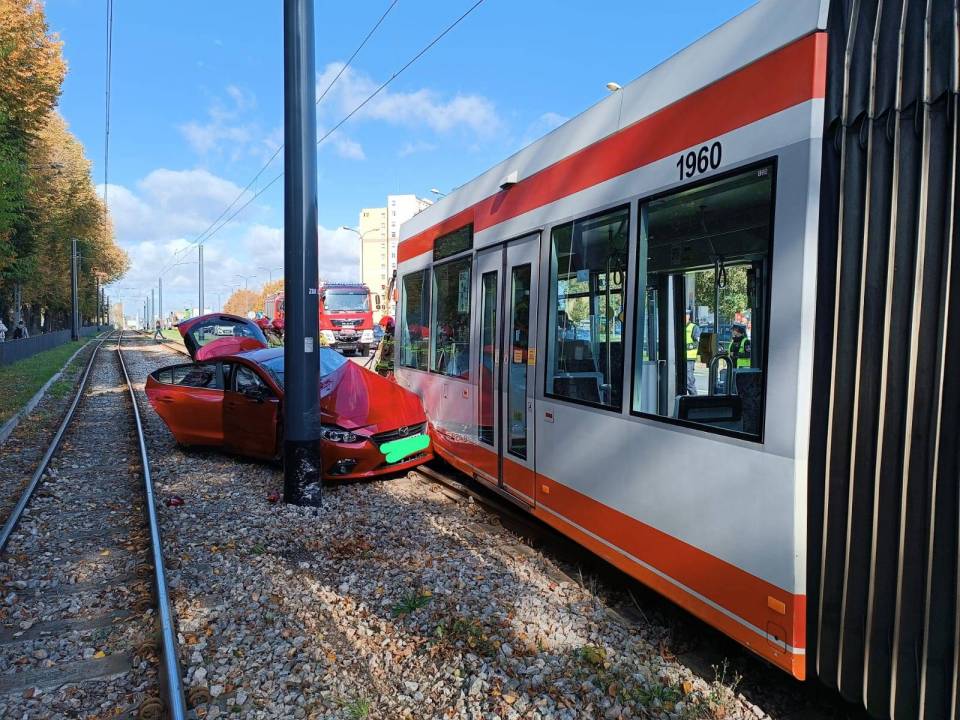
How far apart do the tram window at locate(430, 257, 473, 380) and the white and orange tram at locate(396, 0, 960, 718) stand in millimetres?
2047

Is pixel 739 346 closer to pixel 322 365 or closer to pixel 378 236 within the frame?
pixel 322 365

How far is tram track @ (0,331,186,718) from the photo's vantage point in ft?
12.1

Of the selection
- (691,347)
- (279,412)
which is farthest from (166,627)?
(279,412)

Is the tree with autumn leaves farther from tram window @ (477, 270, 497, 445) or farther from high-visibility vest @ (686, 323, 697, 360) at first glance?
high-visibility vest @ (686, 323, 697, 360)

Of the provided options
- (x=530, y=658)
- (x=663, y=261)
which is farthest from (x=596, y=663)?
(x=663, y=261)

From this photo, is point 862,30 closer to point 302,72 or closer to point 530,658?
point 530,658

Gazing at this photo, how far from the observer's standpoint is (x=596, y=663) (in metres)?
3.88

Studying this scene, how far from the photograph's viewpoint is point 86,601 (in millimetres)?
4902

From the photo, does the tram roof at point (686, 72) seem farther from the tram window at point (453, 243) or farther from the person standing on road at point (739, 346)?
the person standing on road at point (739, 346)

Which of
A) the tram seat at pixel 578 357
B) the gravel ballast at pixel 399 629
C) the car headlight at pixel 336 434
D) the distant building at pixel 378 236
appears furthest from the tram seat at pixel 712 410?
the distant building at pixel 378 236

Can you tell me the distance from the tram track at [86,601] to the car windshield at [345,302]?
21834mm

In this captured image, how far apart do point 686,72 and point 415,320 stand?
5.60m

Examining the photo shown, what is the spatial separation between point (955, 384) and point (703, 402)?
1.35 m

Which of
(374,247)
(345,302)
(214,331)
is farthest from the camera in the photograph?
(374,247)
